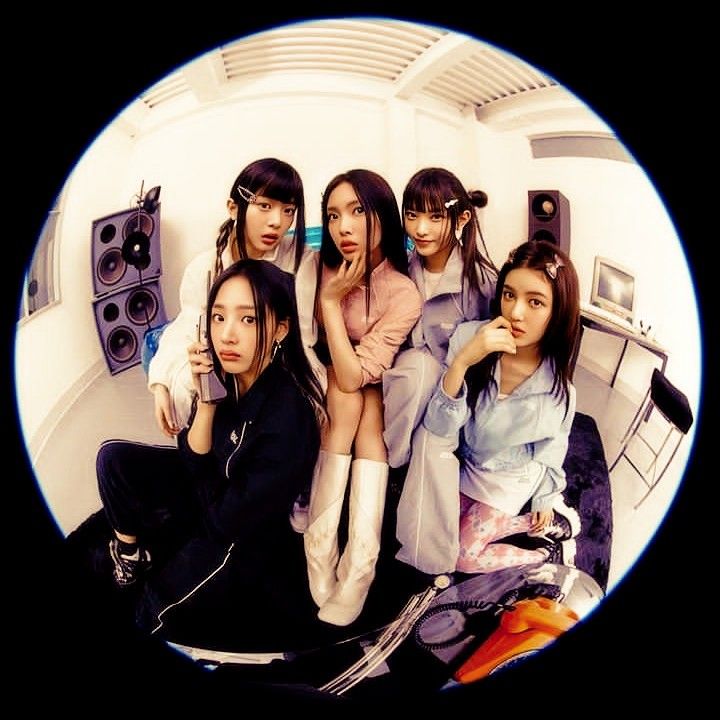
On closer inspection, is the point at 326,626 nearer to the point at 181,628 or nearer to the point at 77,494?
the point at 181,628

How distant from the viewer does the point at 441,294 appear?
149cm

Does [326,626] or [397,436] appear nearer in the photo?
[397,436]

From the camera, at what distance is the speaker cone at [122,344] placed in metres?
1.56

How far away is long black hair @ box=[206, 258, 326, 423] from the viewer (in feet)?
4.82

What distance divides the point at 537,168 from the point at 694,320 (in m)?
0.48

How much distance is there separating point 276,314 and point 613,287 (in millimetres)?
677

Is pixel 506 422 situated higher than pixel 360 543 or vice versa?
pixel 506 422

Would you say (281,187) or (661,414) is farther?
(661,414)

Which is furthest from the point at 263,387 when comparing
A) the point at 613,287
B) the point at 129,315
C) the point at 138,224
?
the point at 613,287

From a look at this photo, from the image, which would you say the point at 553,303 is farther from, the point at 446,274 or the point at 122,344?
the point at 122,344

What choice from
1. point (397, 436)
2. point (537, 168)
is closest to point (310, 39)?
point (537, 168)

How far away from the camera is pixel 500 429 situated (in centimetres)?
153

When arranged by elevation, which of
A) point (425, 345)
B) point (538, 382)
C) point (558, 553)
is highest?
point (425, 345)

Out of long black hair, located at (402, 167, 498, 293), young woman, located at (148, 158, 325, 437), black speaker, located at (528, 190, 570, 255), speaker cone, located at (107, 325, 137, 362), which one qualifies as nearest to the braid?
young woman, located at (148, 158, 325, 437)
